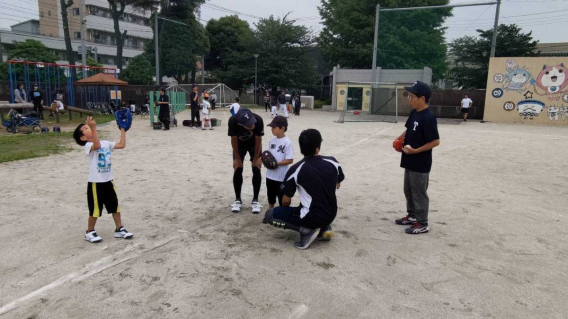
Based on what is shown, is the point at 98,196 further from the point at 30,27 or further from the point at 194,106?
the point at 30,27

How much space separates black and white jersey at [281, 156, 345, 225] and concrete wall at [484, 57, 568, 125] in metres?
21.9

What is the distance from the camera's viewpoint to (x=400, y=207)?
229 inches

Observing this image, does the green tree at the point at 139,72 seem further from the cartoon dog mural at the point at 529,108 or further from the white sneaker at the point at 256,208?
the white sneaker at the point at 256,208

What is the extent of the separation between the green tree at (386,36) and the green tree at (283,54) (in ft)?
7.23

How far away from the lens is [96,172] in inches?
163

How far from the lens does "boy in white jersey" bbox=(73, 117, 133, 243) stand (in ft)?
13.5

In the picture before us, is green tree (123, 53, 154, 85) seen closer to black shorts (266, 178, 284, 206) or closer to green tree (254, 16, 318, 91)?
green tree (254, 16, 318, 91)

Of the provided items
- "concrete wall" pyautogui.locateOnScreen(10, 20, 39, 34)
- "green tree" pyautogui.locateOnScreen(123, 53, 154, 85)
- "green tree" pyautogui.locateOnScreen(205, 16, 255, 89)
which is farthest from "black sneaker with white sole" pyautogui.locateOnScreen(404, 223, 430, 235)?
"concrete wall" pyautogui.locateOnScreen(10, 20, 39, 34)

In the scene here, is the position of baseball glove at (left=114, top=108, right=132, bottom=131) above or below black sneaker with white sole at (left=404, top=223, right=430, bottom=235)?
above

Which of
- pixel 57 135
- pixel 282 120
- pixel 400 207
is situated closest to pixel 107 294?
pixel 282 120

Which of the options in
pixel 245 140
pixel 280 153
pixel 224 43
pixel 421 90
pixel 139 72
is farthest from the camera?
pixel 224 43

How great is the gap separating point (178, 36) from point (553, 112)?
36.1 meters

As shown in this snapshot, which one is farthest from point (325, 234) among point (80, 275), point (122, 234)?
point (80, 275)

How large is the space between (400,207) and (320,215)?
2.23 m
